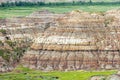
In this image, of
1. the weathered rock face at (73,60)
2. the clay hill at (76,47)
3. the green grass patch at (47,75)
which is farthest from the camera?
the clay hill at (76,47)

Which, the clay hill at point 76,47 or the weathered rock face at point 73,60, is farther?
the clay hill at point 76,47

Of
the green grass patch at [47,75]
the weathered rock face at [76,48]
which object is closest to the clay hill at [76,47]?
the weathered rock face at [76,48]

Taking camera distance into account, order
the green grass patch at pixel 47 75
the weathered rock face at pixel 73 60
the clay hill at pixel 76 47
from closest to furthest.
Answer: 1. the green grass patch at pixel 47 75
2. the weathered rock face at pixel 73 60
3. the clay hill at pixel 76 47

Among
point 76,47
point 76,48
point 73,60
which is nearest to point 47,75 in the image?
point 73,60

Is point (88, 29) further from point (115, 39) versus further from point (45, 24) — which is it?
point (45, 24)

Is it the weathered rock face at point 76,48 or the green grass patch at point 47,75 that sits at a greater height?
the weathered rock face at point 76,48

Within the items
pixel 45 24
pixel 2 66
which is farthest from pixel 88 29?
pixel 45 24

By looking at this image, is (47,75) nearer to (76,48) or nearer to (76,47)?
(76,48)

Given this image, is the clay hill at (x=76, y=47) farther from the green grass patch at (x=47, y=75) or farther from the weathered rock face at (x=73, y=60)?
the green grass patch at (x=47, y=75)
